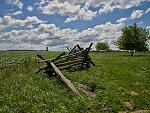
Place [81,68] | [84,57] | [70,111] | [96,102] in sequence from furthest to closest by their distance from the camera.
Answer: [84,57] → [81,68] → [96,102] → [70,111]

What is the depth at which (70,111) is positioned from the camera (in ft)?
11.4

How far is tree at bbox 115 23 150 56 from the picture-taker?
31266 millimetres

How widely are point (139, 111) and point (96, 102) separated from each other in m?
1.32

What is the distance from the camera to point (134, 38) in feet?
103

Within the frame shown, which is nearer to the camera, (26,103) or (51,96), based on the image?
(26,103)

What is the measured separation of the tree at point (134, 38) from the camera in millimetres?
31266

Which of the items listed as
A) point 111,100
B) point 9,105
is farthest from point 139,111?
point 9,105

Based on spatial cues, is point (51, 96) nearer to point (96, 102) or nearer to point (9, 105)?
point (9, 105)

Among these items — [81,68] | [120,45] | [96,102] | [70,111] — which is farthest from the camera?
[120,45]

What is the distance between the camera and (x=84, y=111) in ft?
11.6

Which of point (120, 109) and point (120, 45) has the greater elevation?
point (120, 45)

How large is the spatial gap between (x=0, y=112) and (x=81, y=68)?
7.49 metres

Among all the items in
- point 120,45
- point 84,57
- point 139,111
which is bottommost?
point 139,111

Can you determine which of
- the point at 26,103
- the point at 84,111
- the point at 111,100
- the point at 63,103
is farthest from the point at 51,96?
the point at 111,100
